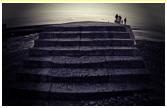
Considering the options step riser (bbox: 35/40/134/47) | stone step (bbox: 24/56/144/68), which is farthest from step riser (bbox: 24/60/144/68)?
step riser (bbox: 35/40/134/47)

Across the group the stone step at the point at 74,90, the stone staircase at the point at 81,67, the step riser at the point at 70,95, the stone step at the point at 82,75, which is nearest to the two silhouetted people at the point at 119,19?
the stone staircase at the point at 81,67

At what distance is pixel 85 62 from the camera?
137 inches

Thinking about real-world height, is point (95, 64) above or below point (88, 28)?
below

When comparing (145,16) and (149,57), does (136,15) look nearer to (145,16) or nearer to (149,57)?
(145,16)

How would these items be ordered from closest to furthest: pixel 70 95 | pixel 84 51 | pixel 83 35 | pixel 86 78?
1. pixel 70 95
2. pixel 86 78
3. pixel 84 51
4. pixel 83 35

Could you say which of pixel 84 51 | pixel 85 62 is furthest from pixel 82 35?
pixel 85 62

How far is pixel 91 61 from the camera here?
11.5ft

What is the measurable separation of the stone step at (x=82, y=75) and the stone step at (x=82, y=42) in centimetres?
70

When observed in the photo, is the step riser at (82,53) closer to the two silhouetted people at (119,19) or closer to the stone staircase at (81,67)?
the stone staircase at (81,67)

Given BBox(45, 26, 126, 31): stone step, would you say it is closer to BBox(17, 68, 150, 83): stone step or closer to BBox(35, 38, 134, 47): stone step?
BBox(35, 38, 134, 47): stone step

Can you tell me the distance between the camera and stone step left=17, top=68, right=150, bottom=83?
10.7 feet

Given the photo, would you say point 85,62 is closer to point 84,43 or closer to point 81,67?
point 81,67

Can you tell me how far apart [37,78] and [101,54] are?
1307 millimetres

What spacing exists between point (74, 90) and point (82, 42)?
47.8 inches
